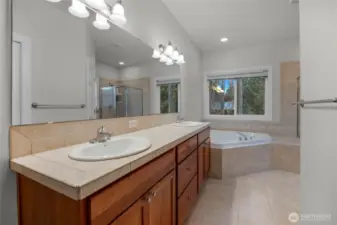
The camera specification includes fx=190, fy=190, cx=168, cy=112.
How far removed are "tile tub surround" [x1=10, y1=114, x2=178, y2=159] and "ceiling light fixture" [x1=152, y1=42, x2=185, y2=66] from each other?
1136 millimetres

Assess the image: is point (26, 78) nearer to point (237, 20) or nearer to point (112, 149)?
point (112, 149)

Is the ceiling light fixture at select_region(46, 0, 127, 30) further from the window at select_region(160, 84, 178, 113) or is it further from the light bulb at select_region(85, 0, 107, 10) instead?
the window at select_region(160, 84, 178, 113)

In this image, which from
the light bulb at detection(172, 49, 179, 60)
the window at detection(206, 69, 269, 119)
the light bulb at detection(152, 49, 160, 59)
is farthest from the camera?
the window at detection(206, 69, 269, 119)

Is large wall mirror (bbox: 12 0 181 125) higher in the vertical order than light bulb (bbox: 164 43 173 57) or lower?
lower

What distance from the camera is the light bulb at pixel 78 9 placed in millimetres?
1242

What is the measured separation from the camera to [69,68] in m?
1.24

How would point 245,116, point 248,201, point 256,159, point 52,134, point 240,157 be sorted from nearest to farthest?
point 52,134 → point 248,201 → point 240,157 → point 256,159 → point 245,116

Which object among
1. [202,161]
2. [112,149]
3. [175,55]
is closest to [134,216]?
[112,149]

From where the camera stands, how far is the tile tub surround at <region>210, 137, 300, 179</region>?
111 inches

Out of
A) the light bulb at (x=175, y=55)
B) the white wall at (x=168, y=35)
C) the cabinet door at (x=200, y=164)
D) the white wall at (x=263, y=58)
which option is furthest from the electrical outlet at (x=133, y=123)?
the white wall at (x=263, y=58)

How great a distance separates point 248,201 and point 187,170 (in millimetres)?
961

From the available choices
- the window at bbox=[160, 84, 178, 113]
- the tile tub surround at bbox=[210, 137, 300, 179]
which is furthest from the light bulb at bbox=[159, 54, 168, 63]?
the tile tub surround at bbox=[210, 137, 300, 179]

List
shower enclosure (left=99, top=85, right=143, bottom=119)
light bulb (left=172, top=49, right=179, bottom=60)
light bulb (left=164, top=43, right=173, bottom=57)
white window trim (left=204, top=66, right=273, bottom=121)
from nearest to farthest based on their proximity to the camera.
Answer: shower enclosure (left=99, top=85, right=143, bottom=119)
light bulb (left=164, top=43, right=173, bottom=57)
light bulb (left=172, top=49, right=179, bottom=60)
white window trim (left=204, top=66, right=273, bottom=121)

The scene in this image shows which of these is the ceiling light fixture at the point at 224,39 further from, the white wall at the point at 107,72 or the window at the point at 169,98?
the white wall at the point at 107,72
